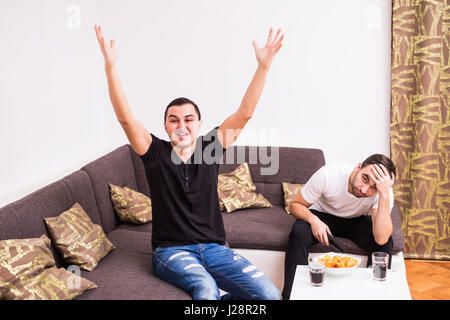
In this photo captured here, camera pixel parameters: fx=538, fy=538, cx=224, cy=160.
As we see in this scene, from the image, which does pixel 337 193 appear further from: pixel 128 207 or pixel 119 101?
pixel 119 101

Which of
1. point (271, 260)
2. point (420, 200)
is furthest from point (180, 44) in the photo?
point (420, 200)

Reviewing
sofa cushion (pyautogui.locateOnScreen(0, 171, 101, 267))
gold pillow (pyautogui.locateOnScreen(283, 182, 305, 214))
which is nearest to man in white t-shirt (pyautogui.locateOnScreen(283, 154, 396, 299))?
gold pillow (pyautogui.locateOnScreen(283, 182, 305, 214))

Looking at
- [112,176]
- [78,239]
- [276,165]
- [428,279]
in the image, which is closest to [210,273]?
[78,239]

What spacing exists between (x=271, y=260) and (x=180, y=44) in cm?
175

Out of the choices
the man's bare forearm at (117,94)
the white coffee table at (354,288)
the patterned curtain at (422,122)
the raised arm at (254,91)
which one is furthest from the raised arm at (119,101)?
the patterned curtain at (422,122)

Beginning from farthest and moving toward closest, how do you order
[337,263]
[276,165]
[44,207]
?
[276,165]
[44,207]
[337,263]

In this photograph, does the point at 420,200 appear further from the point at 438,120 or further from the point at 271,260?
the point at 271,260

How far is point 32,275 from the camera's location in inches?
79.8

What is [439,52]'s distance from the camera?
345cm

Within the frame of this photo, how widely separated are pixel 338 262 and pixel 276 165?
1.33 metres

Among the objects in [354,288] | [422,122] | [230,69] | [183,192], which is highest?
[230,69]

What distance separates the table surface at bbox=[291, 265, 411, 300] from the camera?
2.12 m

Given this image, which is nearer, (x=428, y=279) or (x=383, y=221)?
(x=383, y=221)

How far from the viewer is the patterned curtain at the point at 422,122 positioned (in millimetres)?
3451
